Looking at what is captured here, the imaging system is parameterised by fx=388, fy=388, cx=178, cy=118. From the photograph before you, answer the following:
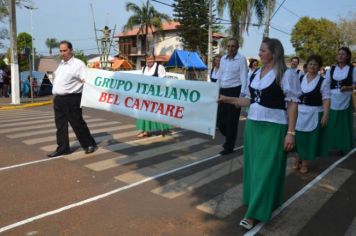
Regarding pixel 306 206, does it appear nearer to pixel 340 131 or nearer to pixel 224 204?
pixel 224 204

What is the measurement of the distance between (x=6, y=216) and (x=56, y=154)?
8.92 ft

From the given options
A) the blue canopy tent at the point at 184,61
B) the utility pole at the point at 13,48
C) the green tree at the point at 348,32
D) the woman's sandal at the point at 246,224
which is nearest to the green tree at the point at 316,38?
the green tree at the point at 348,32

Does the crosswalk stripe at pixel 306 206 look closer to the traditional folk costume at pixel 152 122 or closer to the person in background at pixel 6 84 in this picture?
the traditional folk costume at pixel 152 122

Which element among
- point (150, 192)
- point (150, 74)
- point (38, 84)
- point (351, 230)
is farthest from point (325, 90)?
point (38, 84)

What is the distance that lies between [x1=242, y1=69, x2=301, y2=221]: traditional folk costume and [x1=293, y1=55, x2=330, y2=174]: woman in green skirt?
2.47 m

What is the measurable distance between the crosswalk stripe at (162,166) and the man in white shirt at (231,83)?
15.9 inches

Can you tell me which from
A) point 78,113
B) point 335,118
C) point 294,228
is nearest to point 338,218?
point 294,228

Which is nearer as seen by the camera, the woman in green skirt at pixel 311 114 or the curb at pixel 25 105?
the woman in green skirt at pixel 311 114

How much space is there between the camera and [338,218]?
14.9 ft

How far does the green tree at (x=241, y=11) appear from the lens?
1110 inches

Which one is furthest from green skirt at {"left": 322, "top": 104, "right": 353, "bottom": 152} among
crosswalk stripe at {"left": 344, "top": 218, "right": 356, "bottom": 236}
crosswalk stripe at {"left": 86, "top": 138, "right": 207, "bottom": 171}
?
crosswalk stripe at {"left": 344, "top": 218, "right": 356, "bottom": 236}

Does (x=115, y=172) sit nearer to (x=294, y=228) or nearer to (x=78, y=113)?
(x=78, y=113)

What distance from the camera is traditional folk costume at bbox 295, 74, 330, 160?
634 cm

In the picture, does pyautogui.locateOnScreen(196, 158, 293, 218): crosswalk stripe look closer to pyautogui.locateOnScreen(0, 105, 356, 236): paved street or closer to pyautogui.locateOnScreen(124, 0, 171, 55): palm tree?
pyautogui.locateOnScreen(0, 105, 356, 236): paved street
